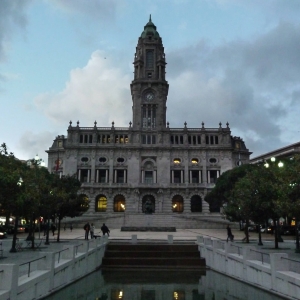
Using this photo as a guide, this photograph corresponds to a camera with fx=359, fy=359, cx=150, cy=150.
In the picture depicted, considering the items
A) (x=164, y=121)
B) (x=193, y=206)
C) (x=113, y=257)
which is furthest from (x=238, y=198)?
(x=164, y=121)

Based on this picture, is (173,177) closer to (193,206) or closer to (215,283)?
(193,206)

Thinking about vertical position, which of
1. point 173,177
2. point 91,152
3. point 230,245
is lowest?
point 230,245

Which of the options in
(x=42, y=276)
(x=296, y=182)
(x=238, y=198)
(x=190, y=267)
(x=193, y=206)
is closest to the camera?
(x=42, y=276)

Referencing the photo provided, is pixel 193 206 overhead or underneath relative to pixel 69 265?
overhead

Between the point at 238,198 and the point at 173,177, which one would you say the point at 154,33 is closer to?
the point at 173,177

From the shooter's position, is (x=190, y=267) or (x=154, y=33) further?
(x=154, y=33)

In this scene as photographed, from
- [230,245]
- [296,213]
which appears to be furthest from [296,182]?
[230,245]

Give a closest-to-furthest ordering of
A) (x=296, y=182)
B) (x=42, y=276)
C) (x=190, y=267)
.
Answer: (x=42, y=276) < (x=296, y=182) < (x=190, y=267)

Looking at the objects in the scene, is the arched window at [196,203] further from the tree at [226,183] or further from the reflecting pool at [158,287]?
the reflecting pool at [158,287]

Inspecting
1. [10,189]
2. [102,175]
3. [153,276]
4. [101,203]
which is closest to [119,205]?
[101,203]

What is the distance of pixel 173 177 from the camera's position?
85.8m

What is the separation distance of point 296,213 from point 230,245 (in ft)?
16.1

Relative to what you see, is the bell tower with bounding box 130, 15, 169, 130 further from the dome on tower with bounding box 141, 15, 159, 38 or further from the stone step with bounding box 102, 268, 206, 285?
the stone step with bounding box 102, 268, 206, 285

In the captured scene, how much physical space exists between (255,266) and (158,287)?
201 inches
